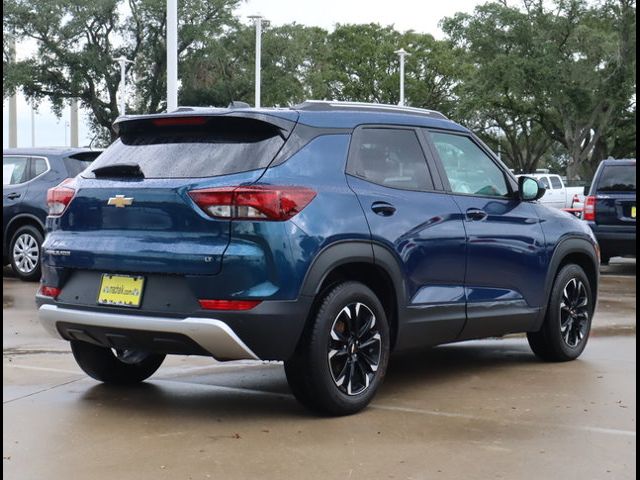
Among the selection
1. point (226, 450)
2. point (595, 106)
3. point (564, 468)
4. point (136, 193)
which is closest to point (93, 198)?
point (136, 193)

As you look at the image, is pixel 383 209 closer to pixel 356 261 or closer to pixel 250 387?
pixel 356 261

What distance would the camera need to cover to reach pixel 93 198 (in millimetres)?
6113

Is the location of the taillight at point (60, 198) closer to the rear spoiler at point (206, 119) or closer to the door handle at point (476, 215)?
the rear spoiler at point (206, 119)

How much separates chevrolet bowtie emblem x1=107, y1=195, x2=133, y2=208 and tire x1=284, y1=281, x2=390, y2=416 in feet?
3.90

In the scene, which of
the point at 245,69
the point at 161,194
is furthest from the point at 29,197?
the point at 245,69

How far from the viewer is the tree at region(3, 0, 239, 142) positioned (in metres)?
48.5

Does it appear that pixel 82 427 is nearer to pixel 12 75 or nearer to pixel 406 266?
pixel 406 266

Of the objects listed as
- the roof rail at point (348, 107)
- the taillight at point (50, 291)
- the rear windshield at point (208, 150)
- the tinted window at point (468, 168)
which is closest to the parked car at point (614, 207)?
the tinted window at point (468, 168)

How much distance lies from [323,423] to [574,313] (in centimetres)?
288

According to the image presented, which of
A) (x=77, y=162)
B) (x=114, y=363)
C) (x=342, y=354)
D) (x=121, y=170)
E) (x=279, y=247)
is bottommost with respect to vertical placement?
(x=114, y=363)

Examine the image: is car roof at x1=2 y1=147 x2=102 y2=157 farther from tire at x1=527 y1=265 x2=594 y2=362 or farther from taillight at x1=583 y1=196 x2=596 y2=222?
tire at x1=527 y1=265 x2=594 y2=362

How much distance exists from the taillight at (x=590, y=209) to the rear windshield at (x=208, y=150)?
1106 centimetres

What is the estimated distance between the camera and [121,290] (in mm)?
5832

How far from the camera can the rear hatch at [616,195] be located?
52.1 ft
